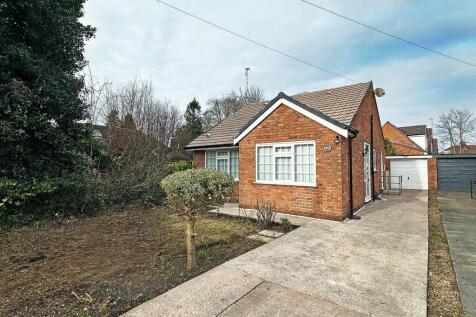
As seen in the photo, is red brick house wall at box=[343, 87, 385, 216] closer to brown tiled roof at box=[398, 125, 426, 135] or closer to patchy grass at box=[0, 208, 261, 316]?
patchy grass at box=[0, 208, 261, 316]

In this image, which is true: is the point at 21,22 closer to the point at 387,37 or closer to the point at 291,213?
the point at 291,213

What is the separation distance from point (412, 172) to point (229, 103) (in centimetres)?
2092

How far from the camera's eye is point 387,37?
9164 mm

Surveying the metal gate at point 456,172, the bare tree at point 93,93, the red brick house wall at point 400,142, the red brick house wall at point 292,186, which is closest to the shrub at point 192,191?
the red brick house wall at point 292,186

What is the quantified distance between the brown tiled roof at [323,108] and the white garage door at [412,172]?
1097cm

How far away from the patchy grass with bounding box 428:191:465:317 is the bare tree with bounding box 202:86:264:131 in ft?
89.1

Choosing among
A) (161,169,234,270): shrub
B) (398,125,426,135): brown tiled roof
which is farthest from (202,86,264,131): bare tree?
(161,169,234,270): shrub

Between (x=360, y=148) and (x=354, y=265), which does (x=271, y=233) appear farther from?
(x=360, y=148)

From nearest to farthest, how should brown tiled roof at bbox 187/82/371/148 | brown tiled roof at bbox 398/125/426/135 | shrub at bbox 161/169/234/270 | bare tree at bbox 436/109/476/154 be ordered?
shrub at bbox 161/169/234/270
brown tiled roof at bbox 187/82/371/148
brown tiled roof at bbox 398/125/426/135
bare tree at bbox 436/109/476/154

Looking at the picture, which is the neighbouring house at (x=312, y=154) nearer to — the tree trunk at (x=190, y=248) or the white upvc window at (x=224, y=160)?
the white upvc window at (x=224, y=160)

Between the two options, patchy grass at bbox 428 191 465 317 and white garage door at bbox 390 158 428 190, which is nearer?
patchy grass at bbox 428 191 465 317

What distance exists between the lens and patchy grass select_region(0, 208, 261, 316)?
11.0ft

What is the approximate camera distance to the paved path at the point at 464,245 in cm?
357

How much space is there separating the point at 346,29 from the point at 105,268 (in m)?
10.0
